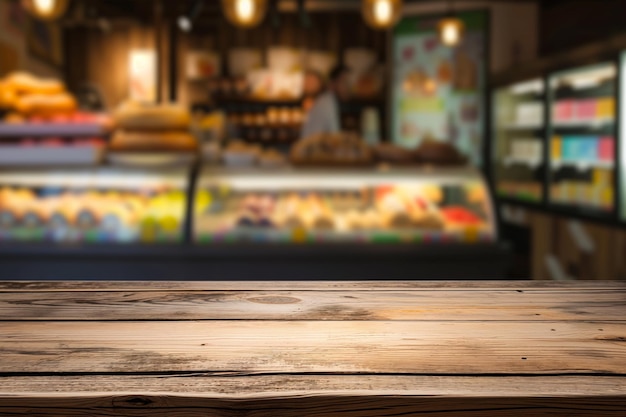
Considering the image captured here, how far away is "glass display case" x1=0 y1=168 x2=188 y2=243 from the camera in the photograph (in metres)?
3.87

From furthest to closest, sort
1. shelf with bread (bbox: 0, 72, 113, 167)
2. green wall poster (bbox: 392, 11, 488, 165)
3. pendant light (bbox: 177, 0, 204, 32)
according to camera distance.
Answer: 1. green wall poster (bbox: 392, 11, 488, 165)
2. pendant light (bbox: 177, 0, 204, 32)
3. shelf with bread (bbox: 0, 72, 113, 167)

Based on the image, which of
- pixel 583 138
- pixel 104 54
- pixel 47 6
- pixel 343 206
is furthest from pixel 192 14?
pixel 104 54

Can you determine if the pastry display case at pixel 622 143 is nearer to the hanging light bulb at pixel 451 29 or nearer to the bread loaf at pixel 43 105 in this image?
the hanging light bulb at pixel 451 29

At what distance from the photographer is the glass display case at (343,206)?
12.8ft

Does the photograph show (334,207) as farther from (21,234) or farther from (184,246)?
(21,234)

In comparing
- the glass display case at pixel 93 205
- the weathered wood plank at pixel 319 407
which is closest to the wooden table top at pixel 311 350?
the weathered wood plank at pixel 319 407

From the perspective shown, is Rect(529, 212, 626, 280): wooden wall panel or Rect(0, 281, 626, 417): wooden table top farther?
Rect(529, 212, 626, 280): wooden wall panel

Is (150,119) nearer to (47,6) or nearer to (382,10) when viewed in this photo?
(47,6)

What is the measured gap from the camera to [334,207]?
405 cm

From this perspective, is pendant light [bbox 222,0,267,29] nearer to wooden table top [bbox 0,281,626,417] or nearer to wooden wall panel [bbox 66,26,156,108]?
wooden table top [bbox 0,281,626,417]

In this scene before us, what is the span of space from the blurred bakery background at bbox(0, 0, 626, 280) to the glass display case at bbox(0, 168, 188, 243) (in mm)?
11

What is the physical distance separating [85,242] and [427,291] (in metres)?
2.56

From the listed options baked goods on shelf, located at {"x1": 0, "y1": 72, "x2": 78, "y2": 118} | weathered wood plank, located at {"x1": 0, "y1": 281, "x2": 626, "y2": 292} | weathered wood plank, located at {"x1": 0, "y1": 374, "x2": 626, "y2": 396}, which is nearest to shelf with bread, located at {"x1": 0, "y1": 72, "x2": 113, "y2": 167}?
baked goods on shelf, located at {"x1": 0, "y1": 72, "x2": 78, "y2": 118}

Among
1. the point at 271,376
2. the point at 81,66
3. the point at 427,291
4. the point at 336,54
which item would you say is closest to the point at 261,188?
the point at 427,291
